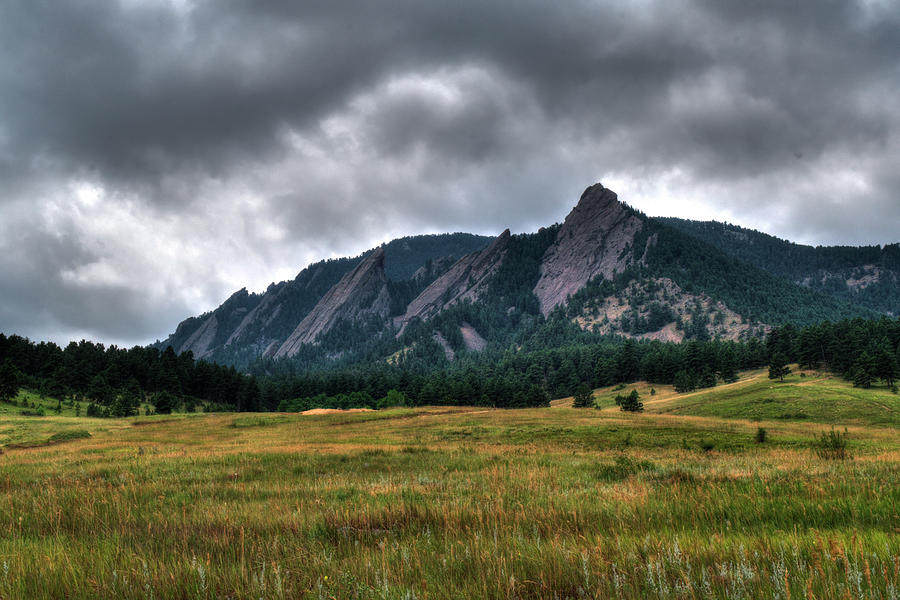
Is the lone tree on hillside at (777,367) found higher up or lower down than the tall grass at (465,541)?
lower down

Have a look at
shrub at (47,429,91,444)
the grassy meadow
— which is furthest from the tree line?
the grassy meadow

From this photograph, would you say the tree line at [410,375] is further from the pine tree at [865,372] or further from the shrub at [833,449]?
the shrub at [833,449]

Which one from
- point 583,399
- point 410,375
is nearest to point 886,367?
point 583,399

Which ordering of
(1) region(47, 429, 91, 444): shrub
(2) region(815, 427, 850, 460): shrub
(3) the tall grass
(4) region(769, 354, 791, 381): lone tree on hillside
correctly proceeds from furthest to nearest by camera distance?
(4) region(769, 354, 791, 381): lone tree on hillside, (1) region(47, 429, 91, 444): shrub, (2) region(815, 427, 850, 460): shrub, (3) the tall grass

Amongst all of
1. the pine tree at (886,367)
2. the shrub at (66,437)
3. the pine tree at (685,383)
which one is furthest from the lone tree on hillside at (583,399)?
the shrub at (66,437)

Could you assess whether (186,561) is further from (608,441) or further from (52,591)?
(608,441)

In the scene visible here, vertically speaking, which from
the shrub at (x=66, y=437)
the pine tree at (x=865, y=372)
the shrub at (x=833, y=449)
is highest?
the shrub at (x=833, y=449)

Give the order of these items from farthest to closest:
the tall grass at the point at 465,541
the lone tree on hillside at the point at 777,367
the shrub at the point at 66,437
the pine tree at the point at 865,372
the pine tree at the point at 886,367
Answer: the lone tree on hillside at the point at 777,367
the pine tree at the point at 865,372
the pine tree at the point at 886,367
the shrub at the point at 66,437
the tall grass at the point at 465,541

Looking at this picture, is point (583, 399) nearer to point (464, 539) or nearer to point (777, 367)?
point (777, 367)

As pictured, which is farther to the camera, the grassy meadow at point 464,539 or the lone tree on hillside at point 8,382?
the lone tree on hillside at point 8,382

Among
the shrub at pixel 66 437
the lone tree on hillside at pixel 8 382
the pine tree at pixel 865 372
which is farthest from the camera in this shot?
the pine tree at pixel 865 372

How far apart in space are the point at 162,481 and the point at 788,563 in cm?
1340

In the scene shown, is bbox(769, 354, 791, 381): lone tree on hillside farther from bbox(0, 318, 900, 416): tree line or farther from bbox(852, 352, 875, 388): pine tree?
bbox(852, 352, 875, 388): pine tree

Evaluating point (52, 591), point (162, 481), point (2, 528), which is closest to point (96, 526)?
point (2, 528)
